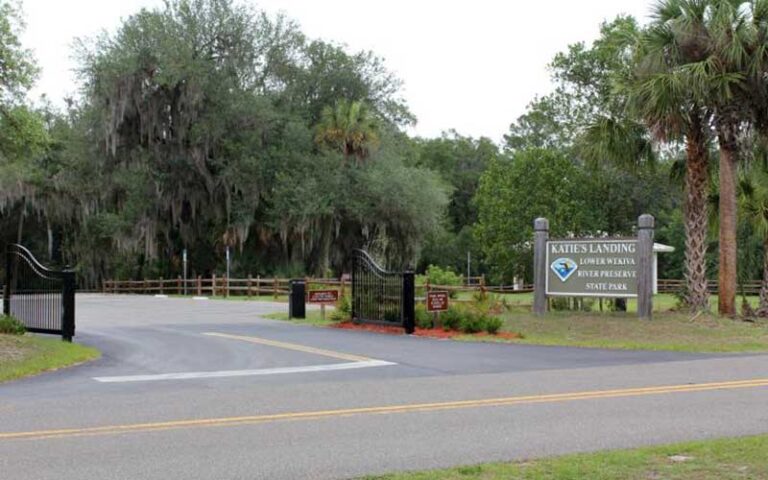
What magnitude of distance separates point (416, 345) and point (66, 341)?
6806 mm

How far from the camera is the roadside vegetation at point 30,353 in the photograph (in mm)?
12320

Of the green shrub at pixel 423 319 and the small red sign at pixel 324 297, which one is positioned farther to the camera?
the small red sign at pixel 324 297

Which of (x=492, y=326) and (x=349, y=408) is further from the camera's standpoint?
(x=492, y=326)

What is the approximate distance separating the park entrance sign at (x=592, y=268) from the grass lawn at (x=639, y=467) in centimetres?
1287

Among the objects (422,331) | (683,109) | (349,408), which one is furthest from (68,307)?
(683,109)

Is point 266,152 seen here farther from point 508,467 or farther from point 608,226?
point 508,467

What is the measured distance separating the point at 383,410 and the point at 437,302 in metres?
10.4

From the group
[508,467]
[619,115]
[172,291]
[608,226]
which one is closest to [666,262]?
[608,226]

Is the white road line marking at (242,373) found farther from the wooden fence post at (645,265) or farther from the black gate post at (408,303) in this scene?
the wooden fence post at (645,265)

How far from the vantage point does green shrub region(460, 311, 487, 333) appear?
18.4m

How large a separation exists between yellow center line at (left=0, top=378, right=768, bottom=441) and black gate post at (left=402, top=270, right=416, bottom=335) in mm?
9042

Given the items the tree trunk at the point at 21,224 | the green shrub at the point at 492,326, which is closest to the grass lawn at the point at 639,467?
the green shrub at the point at 492,326

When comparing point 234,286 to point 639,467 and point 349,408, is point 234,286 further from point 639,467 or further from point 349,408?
point 639,467

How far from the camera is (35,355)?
13.7 m
